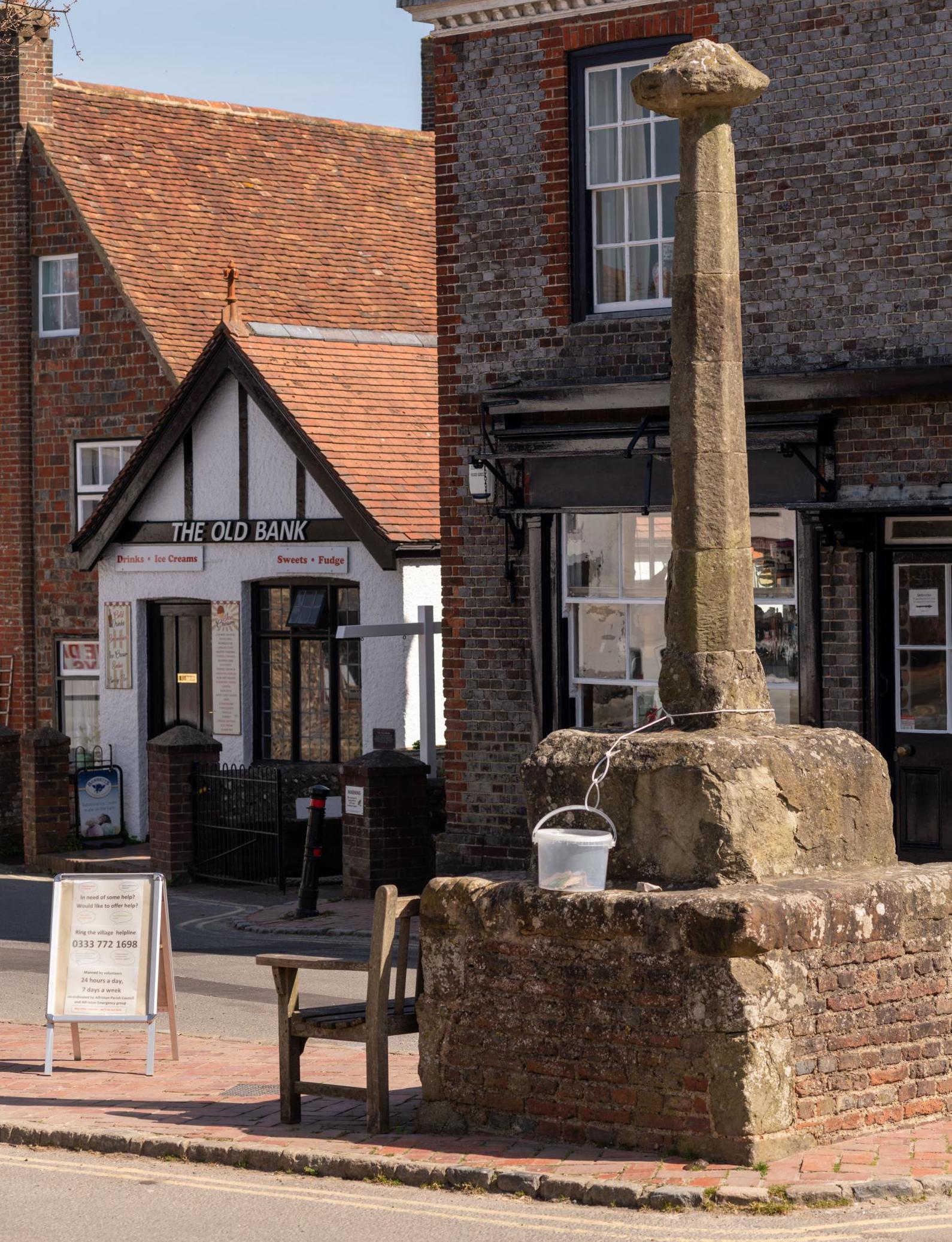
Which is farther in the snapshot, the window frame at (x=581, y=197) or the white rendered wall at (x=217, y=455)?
the white rendered wall at (x=217, y=455)

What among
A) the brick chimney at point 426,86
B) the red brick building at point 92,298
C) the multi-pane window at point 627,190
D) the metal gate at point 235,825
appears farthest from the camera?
the brick chimney at point 426,86

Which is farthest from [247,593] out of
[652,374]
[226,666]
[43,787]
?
[652,374]

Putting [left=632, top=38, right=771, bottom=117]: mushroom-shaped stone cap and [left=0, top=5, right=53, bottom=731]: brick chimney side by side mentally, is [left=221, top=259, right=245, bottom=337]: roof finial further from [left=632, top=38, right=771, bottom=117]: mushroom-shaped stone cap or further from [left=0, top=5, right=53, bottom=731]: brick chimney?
[left=632, top=38, right=771, bottom=117]: mushroom-shaped stone cap

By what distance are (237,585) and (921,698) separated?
354 inches

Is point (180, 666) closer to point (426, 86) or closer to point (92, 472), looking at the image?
point (92, 472)

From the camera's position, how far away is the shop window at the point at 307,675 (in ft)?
69.7

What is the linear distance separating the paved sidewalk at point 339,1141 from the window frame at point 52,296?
14.6 metres

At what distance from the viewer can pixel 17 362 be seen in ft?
82.2

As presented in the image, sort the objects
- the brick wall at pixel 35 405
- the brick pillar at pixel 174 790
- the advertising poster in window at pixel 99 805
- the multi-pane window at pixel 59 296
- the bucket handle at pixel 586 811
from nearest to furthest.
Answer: the bucket handle at pixel 586 811 < the brick pillar at pixel 174 790 < the advertising poster in window at pixel 99 805 < the brick wall at pixel 35 405 < the multi-pane window at pixel 59 296

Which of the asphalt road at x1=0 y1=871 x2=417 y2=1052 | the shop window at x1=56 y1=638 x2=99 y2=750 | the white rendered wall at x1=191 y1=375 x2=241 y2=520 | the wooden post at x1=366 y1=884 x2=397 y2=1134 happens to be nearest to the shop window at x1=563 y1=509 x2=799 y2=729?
the asphalt road at x1=0 y1=871 x2=417 y2=1052

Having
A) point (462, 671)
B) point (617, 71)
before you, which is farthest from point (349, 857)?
point (617, 71)

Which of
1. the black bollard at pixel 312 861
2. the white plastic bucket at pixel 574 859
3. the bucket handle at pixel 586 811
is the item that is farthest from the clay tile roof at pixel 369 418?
the white plastic bucket at pixel 574 859

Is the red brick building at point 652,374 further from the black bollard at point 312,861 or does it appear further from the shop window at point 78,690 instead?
the shop window at point 78,690

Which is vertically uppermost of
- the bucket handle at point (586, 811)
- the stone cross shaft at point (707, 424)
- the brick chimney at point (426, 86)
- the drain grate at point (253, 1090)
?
the brick chimney at point (426, 86)
